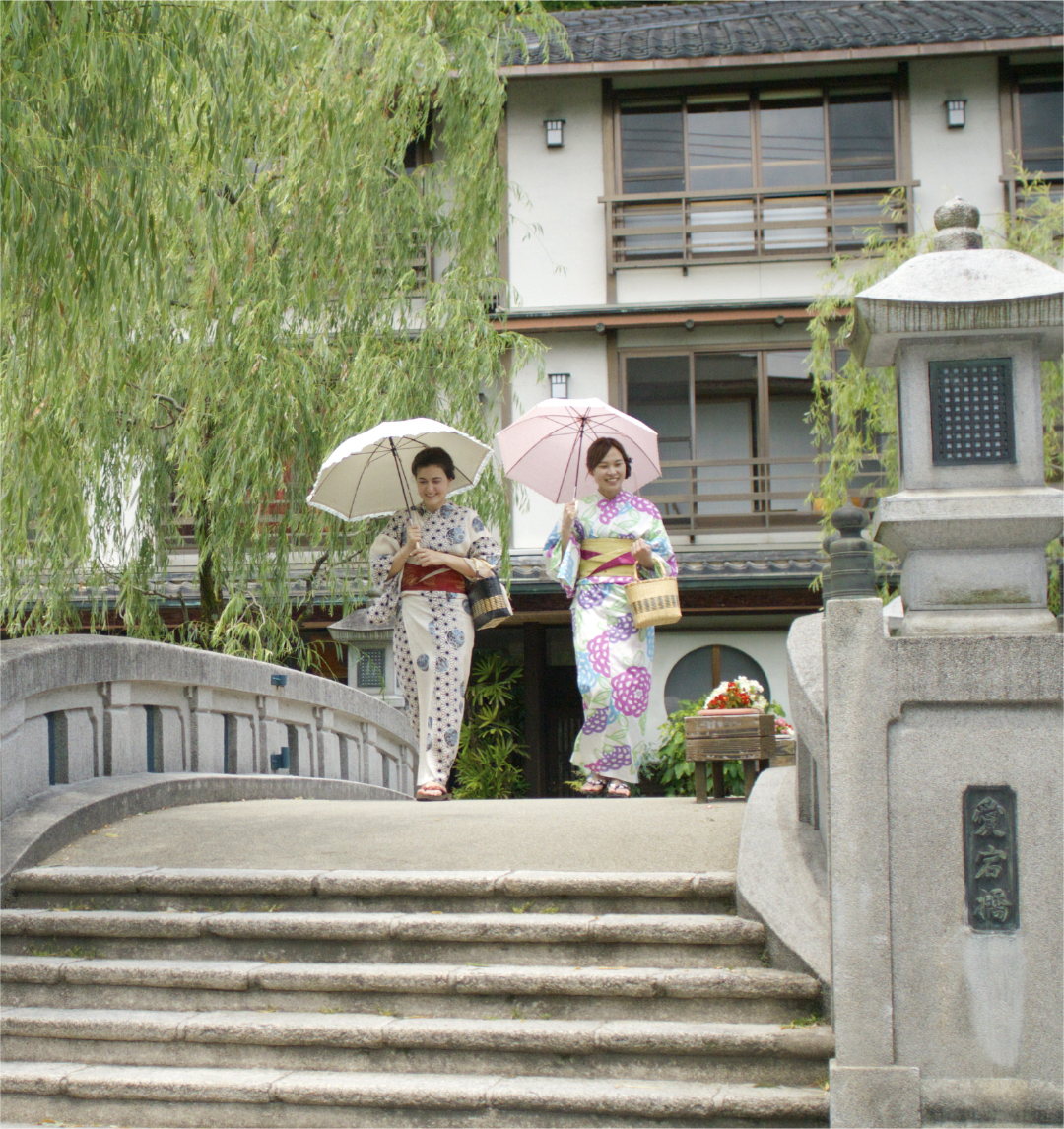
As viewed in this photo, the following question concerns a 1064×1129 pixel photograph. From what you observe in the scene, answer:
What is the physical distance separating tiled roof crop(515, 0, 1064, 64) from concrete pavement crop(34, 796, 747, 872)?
35.3 feet

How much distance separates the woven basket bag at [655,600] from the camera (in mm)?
6957

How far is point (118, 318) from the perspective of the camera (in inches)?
270

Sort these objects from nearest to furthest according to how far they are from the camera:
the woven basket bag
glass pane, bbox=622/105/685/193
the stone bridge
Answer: the stone bridge < the woven basket bag < glass pane, bbox=622/105/685/193

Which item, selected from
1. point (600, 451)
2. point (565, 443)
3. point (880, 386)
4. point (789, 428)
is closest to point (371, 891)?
point (600, 451)

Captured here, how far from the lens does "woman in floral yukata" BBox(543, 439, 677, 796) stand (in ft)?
23.4

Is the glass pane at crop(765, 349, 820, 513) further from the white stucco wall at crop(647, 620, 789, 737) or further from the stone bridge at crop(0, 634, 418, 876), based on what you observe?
the stone bridge at crop(0, 634, 418, 876)

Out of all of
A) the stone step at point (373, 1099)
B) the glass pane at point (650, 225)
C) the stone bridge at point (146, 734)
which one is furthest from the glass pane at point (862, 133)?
the stone step at point (373, 1099)

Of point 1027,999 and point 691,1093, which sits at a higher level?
point 1027,999

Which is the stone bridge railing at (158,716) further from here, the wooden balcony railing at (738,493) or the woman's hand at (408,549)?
the wooden balcony railing at (738,493)

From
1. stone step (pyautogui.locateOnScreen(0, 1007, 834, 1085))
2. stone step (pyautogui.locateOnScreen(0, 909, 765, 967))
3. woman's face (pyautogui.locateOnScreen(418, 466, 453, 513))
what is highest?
woman's face (pyautogui.locateOnScreen(418, 466, 453, 513))

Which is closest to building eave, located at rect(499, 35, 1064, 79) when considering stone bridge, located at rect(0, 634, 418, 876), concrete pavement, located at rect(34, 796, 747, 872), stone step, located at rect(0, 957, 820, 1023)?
stone bridge, located at rect(0, 634, 418, 876)

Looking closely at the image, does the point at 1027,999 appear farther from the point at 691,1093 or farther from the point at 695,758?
the point at 695,758

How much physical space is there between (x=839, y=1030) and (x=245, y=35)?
19.2 feet

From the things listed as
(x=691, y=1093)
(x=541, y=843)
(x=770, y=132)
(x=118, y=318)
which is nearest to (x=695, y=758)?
(x=541, y=843)
